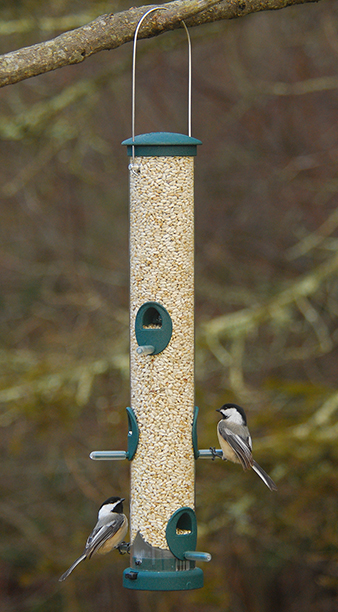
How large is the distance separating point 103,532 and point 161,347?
3.30ft

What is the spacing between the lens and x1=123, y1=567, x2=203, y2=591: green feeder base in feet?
15.1

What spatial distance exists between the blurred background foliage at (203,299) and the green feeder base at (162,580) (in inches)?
135

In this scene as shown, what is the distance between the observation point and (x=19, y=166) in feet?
35.6

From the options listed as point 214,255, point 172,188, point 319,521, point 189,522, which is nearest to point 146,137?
point 172,188

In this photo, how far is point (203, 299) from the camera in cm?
1098

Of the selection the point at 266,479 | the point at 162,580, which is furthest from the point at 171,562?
the point at 266,479

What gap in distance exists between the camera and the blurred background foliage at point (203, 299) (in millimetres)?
8664

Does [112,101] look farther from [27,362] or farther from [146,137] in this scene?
[146,137]

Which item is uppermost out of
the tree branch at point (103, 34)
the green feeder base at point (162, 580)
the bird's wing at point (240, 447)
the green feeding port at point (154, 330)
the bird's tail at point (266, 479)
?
the tree branch at point (103, 34)

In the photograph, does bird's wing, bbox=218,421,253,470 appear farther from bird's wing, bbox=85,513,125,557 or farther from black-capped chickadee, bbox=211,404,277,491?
bird's wing, bbox=85,513,125,557

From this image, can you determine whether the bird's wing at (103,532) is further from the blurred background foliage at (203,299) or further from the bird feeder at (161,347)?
the blurred background foliage at (203,299)

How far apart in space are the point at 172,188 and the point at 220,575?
6038 mm

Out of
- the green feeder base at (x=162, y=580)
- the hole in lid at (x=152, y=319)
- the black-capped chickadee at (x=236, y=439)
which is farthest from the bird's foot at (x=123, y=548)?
the hole in lid at (x=152, y=319)

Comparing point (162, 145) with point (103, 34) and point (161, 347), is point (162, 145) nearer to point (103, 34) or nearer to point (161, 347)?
point (103, 34)
